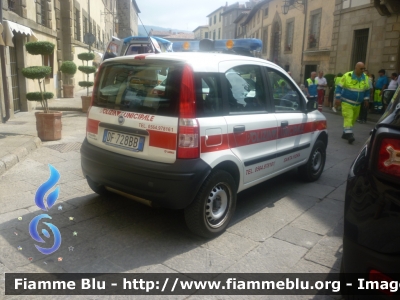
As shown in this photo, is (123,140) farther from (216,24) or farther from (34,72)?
(216,24)

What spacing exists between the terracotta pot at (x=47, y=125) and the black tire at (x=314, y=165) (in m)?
5.05

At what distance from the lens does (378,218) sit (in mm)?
2037

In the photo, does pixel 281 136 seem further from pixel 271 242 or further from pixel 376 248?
pixel 376 248

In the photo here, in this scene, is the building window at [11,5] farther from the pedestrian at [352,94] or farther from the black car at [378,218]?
the black car at [378,218]

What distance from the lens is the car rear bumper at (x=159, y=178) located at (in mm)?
3271

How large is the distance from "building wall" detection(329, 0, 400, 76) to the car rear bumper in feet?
49.3

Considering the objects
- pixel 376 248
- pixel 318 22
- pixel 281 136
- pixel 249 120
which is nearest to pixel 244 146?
pixel 249 120

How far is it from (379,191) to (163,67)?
2.22m

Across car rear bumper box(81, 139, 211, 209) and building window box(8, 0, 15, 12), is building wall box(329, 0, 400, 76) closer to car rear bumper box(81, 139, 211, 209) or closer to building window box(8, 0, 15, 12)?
building window box(8, 0, 15, 12)

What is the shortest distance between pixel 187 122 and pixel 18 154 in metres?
4.11

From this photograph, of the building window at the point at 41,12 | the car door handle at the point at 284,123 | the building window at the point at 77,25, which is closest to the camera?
the car door handle at the point at 284,123

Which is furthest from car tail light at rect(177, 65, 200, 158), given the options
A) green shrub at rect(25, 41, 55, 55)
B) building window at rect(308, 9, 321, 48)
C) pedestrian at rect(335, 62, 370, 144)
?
building window at rect(308, 9, 321, 48)

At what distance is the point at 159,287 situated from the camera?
2.83 metres

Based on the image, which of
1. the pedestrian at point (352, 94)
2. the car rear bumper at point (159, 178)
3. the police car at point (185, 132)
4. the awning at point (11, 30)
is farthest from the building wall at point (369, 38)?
the car rear bumper at point (159, 178)
